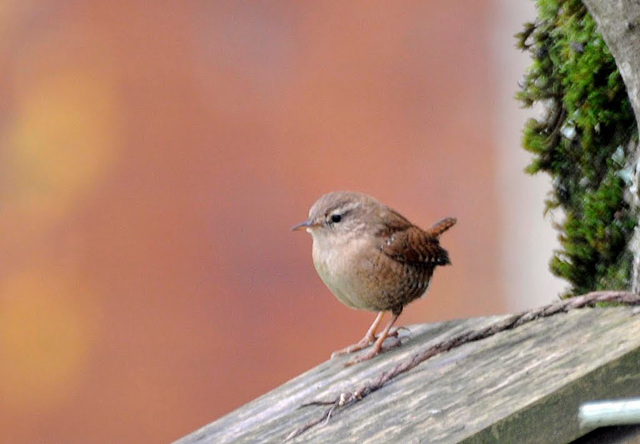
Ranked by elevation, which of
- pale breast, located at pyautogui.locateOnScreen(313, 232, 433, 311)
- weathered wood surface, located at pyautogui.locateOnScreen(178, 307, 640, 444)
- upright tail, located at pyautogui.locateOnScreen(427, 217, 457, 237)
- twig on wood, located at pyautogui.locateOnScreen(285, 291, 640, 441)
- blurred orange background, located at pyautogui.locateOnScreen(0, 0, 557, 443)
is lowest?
weathered wood surface, located at pyautogui.locateOnScreen(178, 307, 640, 444)

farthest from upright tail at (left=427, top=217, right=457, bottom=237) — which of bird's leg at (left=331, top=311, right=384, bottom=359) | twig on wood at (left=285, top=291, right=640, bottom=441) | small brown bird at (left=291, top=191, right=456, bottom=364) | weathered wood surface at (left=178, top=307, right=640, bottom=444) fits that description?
twig on wood at (left=285, top=291, right=640, bottom=441)

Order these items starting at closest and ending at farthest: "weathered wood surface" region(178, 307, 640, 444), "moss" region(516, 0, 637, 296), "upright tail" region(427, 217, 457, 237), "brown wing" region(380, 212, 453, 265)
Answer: "weathered wood surface" region(178, 307, 640, 444) < "moss" region(516, 0, 637, 296) < "brown wing" region(380, 212, 453, 265) < "upright tail" region(427, 217, 457, 237)

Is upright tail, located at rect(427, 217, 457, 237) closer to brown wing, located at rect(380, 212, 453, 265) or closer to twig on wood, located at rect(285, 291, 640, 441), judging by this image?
brown wing, located at rect(380, 212, 453, 265)

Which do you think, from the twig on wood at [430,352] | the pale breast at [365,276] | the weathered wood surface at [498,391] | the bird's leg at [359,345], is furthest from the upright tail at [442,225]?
the twig on wood at [430,352]

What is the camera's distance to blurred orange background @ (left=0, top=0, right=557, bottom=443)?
13.7 ft

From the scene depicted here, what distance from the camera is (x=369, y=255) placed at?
301 centimetres

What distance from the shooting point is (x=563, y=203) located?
2.83m

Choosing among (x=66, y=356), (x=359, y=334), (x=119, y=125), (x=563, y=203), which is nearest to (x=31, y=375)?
(x=66, y=356)

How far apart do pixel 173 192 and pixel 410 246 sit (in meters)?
1.45

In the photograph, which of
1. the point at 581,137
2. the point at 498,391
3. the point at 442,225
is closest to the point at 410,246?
the point at 442,225

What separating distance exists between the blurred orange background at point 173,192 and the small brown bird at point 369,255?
98cm

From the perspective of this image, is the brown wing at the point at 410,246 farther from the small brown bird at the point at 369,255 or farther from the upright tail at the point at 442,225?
the upright tail at the point at 442,225

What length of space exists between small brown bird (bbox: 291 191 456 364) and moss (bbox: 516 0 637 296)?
422mm

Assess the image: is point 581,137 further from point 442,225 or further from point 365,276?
point 442,225
